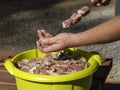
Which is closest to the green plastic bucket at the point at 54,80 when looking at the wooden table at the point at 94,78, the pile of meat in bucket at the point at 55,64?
the pile of meat in bucket at the point at 55,64

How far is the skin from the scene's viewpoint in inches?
49.1

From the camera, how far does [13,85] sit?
156cm

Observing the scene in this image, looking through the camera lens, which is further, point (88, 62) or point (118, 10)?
point (118, 10)

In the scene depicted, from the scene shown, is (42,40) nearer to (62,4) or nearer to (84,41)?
(84,41)

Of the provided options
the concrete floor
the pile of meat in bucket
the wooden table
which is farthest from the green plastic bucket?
the concrete floor

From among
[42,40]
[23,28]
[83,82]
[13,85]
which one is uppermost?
[42,40]

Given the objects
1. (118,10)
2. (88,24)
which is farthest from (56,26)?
(118,10)

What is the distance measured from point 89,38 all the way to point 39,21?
2.94 metres

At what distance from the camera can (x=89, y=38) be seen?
1.28m

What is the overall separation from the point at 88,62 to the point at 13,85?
36cm

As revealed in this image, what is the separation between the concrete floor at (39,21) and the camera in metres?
3.24

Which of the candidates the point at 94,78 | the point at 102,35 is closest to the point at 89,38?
the point at 102,35

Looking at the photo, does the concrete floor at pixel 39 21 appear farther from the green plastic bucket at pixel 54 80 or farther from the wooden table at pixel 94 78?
the green plastic bucket at pixel 54 80

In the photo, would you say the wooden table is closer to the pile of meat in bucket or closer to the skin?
the pile of meat in bucket
